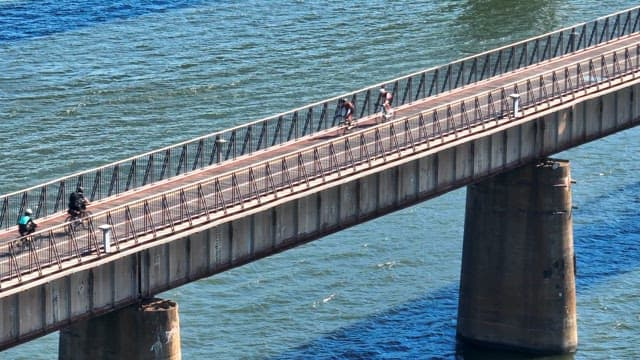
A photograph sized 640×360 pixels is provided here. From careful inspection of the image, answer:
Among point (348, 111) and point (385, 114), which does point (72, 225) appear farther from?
point (385, 114)

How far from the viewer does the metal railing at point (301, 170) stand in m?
64.5

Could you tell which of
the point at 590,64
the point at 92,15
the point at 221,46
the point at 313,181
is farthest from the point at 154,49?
the point at 313,181

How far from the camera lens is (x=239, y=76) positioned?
381ft

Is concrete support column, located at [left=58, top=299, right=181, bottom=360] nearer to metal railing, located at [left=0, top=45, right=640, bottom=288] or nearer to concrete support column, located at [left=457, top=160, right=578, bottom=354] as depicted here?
metal railing, located at [left=0, top=45, right=640, bottom=288]

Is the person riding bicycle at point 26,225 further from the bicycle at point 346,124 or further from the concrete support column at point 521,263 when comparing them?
the concrete support column at point 521,263

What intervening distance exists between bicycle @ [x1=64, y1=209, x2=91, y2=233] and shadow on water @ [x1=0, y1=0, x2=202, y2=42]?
63638 mm

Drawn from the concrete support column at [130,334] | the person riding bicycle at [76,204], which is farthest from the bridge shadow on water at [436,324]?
the person riding bicycle at [76,204]

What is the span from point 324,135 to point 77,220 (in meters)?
14.5

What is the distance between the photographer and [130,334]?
65.9 metres

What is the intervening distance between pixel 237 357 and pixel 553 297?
1245cm

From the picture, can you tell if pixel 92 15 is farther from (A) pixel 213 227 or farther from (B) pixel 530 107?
(A) pixel 213 227

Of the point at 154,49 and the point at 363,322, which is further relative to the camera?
the point at 154,49

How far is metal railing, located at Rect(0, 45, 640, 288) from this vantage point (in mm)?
64500

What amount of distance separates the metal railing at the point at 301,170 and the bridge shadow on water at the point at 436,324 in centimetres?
840
